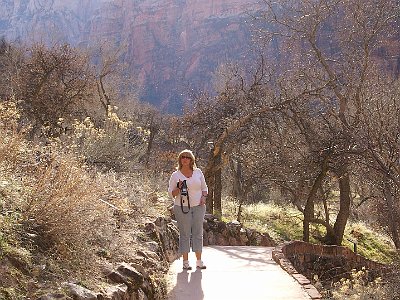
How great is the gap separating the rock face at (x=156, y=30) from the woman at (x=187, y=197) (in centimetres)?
6651

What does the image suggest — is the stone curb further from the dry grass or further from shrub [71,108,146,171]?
shrub [71,108,146,171]

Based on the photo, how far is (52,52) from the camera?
20.7m

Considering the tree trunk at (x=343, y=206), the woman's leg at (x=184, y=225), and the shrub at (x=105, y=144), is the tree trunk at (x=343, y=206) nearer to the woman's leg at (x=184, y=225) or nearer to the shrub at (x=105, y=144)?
the shrub at (x=105, y=144)

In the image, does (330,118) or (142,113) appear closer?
(330,118)

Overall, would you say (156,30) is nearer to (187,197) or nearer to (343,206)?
(343,206)

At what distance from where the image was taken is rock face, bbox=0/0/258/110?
81188 mm

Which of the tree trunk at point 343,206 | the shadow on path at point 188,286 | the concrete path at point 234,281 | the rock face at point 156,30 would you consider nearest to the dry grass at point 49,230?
the shadow on path at point 188,286

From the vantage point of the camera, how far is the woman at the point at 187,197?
6.93 meters

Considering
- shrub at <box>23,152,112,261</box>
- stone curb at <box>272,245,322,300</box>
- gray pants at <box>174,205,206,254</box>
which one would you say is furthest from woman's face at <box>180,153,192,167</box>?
stone curb at <box>272,245,322,300</box>

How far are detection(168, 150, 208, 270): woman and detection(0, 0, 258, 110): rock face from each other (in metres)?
66.5

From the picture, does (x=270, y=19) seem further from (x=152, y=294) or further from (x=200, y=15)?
(x=200, y=15)

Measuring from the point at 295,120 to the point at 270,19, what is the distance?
3.53 metres

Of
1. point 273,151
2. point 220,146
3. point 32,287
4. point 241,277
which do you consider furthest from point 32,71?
point 32,287

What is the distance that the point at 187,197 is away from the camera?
6.94 meters
